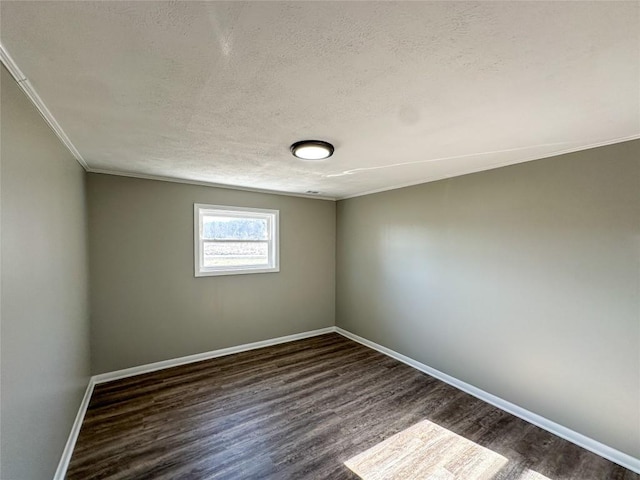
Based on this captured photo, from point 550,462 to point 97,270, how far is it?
453 cm

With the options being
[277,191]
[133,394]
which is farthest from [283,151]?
[133,394]

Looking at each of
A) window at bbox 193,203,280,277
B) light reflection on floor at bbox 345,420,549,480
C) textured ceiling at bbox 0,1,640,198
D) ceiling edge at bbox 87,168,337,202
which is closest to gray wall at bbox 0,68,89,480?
textured ceiling at bbox 0,1,640,198

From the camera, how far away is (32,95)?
1430mm

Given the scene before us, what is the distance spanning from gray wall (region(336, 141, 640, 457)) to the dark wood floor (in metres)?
0.36

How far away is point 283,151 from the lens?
7.73 feet

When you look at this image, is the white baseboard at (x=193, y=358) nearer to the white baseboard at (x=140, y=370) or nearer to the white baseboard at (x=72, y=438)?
the white baseboard at (x=140, y=370)

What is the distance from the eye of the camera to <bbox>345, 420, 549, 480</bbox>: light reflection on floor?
6.24 ft

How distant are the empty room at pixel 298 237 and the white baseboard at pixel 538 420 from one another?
14 millimetres

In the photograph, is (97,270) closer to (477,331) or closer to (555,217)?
(477,331)

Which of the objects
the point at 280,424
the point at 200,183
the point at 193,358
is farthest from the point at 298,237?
the point at 280,424

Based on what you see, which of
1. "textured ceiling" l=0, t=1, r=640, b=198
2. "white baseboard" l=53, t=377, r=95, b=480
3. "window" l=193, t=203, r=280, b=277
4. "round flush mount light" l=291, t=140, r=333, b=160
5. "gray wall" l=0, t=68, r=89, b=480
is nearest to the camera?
"textured ceiling" l=0, t=1, r=640, b=198

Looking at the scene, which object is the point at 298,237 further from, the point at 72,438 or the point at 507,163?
the point at 72,438

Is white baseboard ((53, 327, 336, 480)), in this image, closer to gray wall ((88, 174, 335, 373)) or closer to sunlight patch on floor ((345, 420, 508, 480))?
gray wall ((88, 174, 335, 373))

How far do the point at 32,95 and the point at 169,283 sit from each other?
2.47 metres
